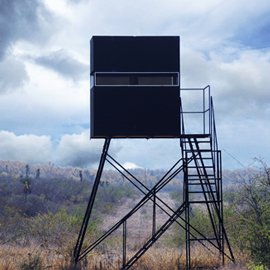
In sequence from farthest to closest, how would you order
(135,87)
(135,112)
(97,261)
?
(97,261)
(135,87)
(135,112)

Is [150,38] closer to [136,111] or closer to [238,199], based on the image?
[136,111]

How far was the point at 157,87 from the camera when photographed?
23.4 metres

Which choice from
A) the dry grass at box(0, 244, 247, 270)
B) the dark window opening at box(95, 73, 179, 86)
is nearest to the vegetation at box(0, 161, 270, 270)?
the dry grass at box(0, 244, 247, 270)

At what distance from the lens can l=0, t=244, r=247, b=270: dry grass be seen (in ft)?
79.5

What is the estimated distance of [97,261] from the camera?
25219mm

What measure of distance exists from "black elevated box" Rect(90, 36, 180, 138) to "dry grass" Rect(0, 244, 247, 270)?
520cm

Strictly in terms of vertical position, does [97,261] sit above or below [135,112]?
below

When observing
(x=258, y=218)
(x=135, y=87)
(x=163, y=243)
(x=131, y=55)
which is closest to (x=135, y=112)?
(x=135, y=87)

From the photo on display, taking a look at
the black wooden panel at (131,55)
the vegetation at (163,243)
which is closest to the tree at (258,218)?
the vegetation at (163,243)

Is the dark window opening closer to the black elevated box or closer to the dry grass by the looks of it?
the black elevated box

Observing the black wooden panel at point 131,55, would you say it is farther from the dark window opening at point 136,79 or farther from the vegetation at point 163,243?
the vegetation at point 163,243

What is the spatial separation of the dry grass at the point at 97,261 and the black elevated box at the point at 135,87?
205 inches

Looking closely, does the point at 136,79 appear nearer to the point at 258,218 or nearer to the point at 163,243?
the point at 258,218

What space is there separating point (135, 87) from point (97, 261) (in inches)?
282
